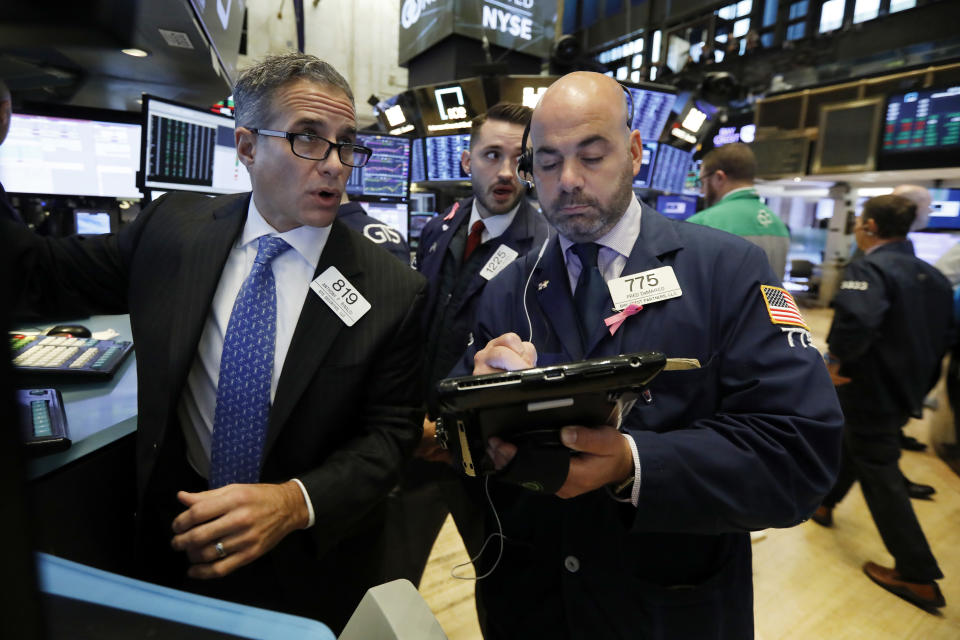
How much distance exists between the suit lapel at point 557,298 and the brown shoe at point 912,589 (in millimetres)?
2423

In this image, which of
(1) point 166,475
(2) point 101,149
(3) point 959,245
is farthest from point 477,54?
(1) point 166,475

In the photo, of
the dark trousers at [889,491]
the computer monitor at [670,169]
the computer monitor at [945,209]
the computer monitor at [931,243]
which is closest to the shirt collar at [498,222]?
the dark trousers at [889,491]

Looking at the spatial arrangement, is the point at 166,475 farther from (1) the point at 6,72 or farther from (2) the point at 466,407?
(1) the point at 6,72

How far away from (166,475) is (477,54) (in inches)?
215

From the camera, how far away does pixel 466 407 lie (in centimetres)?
71

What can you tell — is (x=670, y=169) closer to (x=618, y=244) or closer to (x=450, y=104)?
(x=450, y=104)

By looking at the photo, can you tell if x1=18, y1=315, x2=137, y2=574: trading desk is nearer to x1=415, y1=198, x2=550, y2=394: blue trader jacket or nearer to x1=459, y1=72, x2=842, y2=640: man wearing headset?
x1=459, y1=72, x2=842, y2=640: man wearing headset

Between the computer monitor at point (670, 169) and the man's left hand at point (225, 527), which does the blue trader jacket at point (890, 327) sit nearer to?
the man's left hand at point (225, 527)

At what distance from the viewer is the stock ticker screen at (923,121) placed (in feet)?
16.0

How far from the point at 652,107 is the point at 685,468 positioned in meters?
4.63

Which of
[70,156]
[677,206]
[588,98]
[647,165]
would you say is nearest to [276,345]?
[588,98]

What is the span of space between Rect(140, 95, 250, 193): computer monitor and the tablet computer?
174cm

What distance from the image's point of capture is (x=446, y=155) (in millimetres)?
5207

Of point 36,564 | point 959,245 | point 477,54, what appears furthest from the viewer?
point 477,54
